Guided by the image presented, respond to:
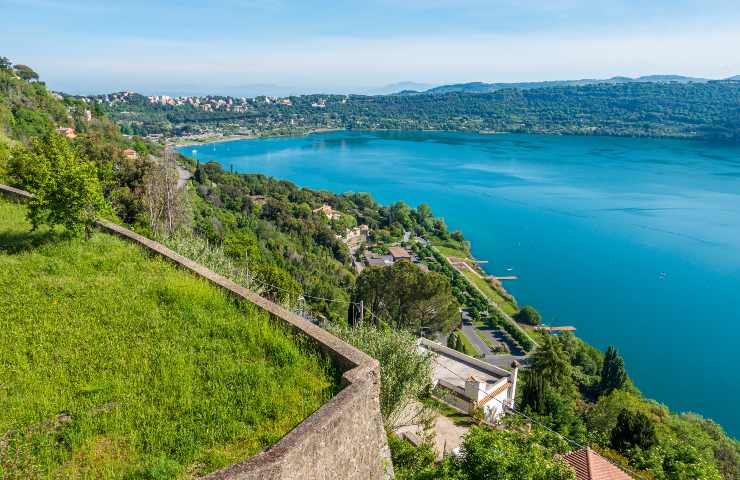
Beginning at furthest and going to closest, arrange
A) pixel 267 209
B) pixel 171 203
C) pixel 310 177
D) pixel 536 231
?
pixel 310 177
pixel 536 231
pixel 267 209
pixel 171 203

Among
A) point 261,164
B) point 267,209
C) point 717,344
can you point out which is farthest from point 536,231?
point 261,164

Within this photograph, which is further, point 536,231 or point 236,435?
point 536,231

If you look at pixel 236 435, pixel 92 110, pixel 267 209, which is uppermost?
pixel 92 110

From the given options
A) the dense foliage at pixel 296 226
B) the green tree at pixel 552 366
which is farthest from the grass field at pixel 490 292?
the green tree at pixel 552 366

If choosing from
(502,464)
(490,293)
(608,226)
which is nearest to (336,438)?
(502,464)

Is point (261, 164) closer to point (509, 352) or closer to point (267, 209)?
point (267, 209)

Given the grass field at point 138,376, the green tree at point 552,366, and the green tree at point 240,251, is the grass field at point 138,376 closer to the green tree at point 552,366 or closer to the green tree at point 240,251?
the green tree at point 240,251

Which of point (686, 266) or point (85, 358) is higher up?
point (85, 358)

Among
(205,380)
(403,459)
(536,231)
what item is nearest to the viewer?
(205,380)
